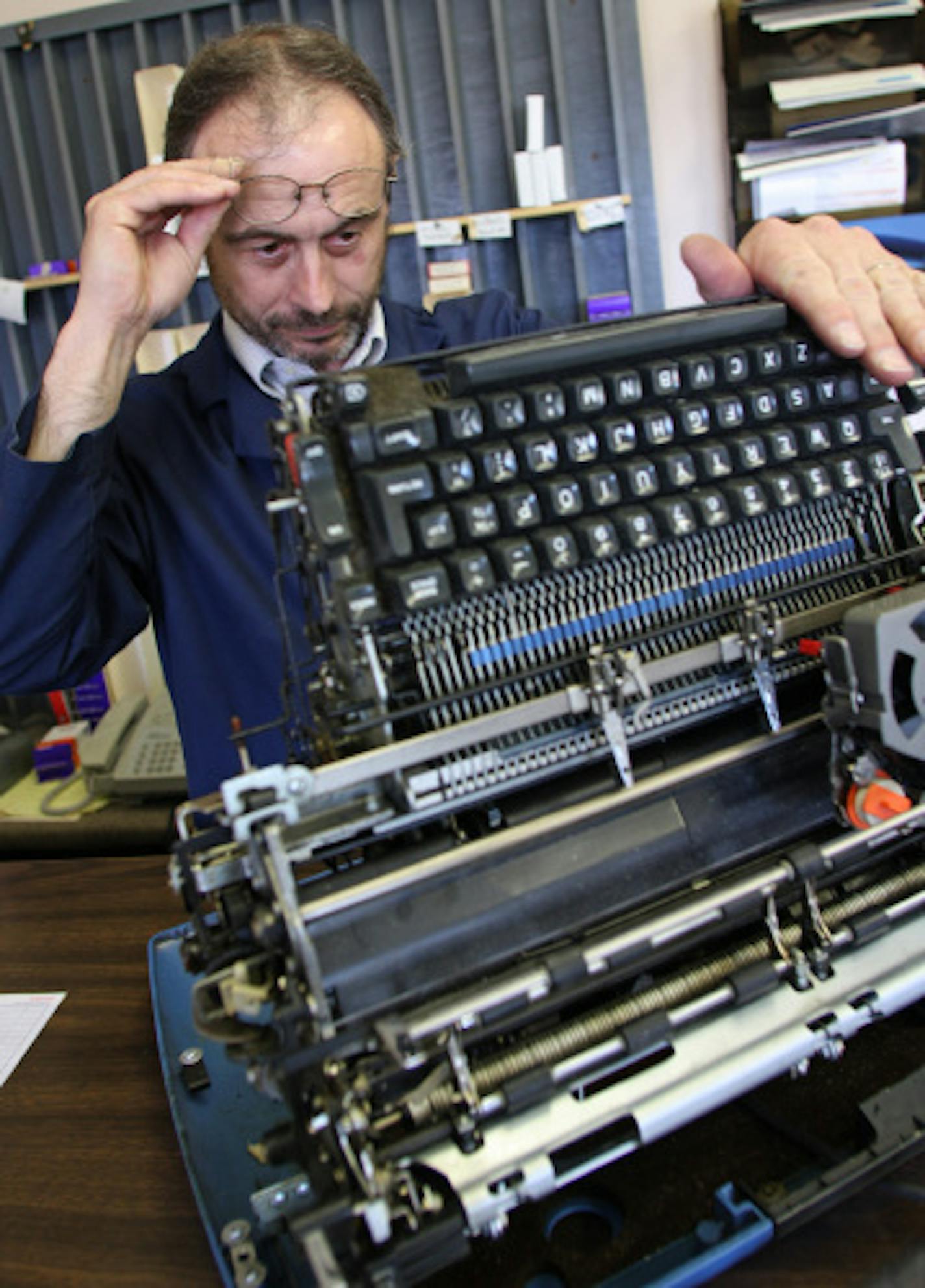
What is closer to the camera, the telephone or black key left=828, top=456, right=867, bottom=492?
black key left=828, top=456, right=867, bottom=492

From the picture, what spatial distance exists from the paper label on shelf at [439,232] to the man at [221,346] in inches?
59.3

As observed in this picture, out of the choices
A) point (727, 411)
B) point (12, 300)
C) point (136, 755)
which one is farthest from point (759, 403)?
point (12, 300)

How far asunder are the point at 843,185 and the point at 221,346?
97.2 inches

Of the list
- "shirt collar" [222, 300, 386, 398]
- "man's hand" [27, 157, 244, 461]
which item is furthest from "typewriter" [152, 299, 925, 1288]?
"shirt collar" [222, 300, 386, 398]

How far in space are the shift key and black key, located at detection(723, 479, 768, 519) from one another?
→ 0.42 metres

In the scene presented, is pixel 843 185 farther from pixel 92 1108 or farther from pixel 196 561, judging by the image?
pixel 92 1108

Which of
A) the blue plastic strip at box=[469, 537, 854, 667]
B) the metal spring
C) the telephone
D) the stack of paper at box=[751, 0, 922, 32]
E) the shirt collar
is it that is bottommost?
the telephone

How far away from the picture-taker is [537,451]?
1181 mm

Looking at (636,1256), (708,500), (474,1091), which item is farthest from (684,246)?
(636,1256)

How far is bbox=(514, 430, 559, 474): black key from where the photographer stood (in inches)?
46.4

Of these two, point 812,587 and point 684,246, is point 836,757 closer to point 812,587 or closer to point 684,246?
point 812,587

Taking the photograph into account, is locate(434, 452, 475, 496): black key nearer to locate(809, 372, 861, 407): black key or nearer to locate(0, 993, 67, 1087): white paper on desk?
locate(809, 372, 861, 407): black key

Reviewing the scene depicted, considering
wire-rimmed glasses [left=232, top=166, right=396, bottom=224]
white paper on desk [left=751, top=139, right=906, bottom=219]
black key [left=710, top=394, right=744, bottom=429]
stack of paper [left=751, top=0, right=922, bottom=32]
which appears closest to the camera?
black key [left=710, top=394, right=744, bottom=429]

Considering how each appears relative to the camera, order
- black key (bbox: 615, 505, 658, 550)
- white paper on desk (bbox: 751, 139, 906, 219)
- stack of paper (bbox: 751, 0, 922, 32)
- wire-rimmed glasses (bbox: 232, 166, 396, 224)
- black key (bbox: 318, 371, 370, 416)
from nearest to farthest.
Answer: black key (bbox: 318, 371, 370, 416), black key (bbox: 615, 505, 658, 550), wire-rimmed glasses (bbox: 232, 166, 396, 224), stack of paper (bbox: 751, 0, 922, 32), white paper on desk (bbox: 751, 139, 906, 219)
